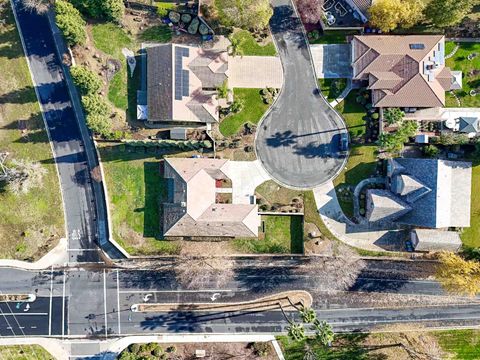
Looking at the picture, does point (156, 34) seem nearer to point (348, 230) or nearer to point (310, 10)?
point (310, 10)

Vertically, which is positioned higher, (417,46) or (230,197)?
(417,46)

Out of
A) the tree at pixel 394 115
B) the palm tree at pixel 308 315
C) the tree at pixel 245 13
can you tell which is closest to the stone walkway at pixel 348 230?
the palm tree at pixel 308 315

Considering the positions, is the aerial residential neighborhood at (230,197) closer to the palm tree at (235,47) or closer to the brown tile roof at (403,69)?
the palm tree at (235,47)

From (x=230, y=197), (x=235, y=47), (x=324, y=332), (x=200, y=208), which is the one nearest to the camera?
(x=324, y=332)

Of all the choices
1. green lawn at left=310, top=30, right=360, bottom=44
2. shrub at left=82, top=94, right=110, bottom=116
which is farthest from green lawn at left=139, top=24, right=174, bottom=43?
green lawn at left=310, top=30, right=360, bottom=44

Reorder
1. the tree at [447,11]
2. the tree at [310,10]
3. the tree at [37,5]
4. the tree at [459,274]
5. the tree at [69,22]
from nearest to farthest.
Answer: the tree at [447,11], the tree at [459,274], the tree at [69,22], the tree at [37,5], the tree at [310,10]

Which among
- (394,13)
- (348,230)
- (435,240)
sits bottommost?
(435,240)

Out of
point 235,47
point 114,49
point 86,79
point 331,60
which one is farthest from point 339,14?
point 86,79

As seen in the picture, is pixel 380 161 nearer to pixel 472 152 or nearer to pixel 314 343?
pixel 472 152
